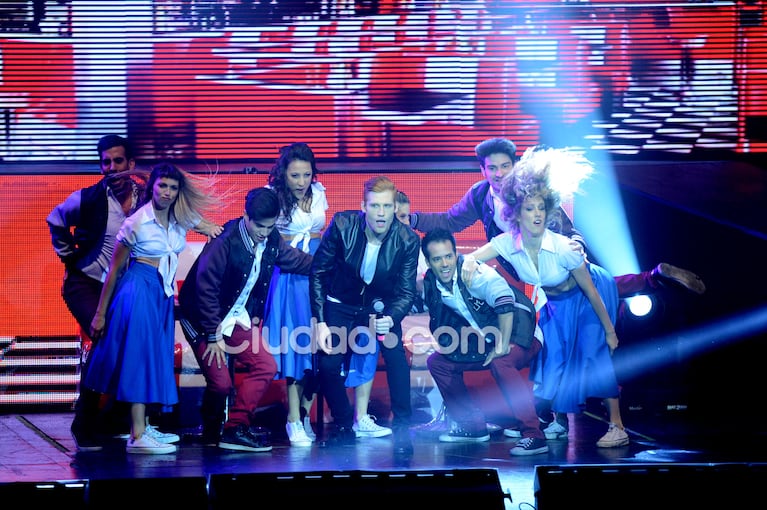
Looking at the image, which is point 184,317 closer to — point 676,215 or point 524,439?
point 524,439

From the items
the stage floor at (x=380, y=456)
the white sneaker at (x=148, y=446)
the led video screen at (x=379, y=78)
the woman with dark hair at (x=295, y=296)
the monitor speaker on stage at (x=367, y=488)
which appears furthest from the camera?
the led video screen at (x=379, y=78)

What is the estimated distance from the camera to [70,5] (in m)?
6.05

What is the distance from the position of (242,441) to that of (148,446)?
0.47m

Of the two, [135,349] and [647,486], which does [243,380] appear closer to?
[135,349]

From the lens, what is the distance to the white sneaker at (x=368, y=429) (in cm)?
533

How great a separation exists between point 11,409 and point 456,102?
3362 millimetres

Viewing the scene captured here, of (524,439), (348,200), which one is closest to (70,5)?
(348,200)

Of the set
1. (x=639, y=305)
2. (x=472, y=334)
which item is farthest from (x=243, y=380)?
(x=639, y=305)

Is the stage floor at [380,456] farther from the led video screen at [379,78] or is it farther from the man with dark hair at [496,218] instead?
the led video screen at [379,78]

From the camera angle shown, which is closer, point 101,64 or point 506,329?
point 506,329

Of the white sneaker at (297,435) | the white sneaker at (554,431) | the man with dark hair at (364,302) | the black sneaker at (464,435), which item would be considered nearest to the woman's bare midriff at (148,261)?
the man with dark hair at (364,302)

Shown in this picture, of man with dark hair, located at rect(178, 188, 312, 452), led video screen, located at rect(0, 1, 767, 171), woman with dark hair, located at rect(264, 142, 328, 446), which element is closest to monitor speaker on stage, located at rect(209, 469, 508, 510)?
man with dark hair, located at rect(178, 188, 312, 452)

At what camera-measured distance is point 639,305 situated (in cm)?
591

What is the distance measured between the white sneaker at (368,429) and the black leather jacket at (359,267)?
56cm
